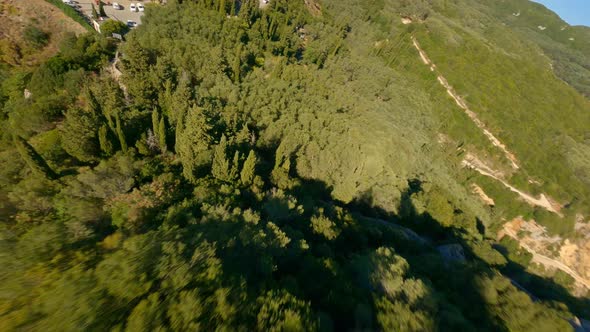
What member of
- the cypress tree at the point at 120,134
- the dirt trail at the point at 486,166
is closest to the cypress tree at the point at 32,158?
the cypress tree at the point at 120,134

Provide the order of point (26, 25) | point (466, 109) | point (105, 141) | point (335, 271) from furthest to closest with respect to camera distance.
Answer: point (466, 109) < point (26, 25) < point (105, 141) < point (335, 271)

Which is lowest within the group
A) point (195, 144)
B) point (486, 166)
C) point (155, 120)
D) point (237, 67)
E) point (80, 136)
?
point (486, 166)

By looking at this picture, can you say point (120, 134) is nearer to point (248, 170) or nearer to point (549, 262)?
point (248, 170)

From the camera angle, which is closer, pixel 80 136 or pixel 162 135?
pixel 80 136

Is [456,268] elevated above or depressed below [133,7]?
below

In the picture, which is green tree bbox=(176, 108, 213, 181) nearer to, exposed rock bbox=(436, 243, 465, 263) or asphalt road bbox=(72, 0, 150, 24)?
exposed rock bbox=(436, 243, 465, 263)

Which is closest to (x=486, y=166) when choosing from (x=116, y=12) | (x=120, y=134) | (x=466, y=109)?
(x=466, y=109)

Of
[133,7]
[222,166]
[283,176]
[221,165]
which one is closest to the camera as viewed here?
[222,166]

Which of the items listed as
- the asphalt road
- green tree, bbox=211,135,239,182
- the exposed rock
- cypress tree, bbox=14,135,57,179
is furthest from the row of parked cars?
the exposed rock
